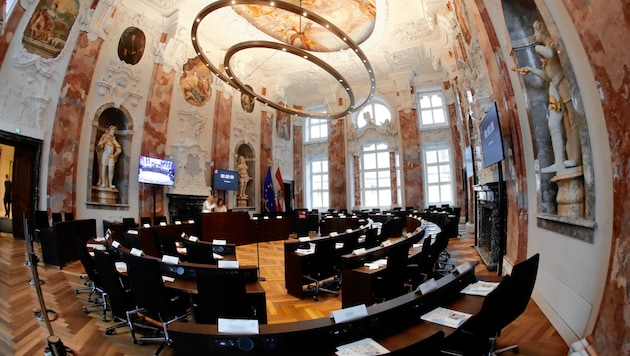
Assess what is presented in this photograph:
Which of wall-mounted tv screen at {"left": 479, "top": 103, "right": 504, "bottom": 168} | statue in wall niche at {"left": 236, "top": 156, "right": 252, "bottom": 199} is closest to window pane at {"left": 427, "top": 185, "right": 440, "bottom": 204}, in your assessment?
statue in wall niche at {"left": 236, "top": 156, "right": 252, "bottom": 199}

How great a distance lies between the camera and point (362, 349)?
1.43 meters

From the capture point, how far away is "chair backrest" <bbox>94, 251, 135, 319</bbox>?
2984mm

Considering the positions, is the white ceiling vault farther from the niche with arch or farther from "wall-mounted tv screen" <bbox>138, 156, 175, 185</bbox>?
"wall-mounted tv screen" <bbox>138, 156, 175, 185</bbox>

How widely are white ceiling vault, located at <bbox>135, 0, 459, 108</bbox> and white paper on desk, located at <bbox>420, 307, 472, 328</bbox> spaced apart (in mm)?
8080

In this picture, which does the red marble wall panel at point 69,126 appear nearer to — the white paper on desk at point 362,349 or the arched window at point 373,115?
the white paper on desk at point 362,349

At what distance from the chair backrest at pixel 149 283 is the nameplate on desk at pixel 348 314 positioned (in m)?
1.91

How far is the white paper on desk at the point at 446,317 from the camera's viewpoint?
69.0 inches

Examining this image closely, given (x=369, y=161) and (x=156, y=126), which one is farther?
(x=369, y=161)

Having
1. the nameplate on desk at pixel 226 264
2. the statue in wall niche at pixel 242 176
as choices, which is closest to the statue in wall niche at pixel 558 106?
the nameplate on desk at pixel 226 264

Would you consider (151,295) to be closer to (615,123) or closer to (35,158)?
(615,123)

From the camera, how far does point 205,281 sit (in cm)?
249

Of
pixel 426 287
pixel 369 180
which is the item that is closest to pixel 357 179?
pixel 369 180

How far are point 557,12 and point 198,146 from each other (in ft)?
39.0

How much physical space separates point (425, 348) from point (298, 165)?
56.0ft
